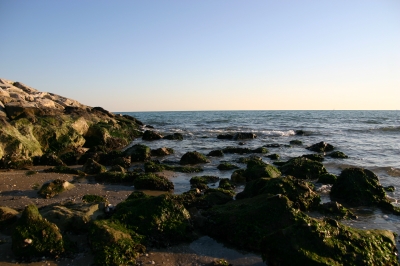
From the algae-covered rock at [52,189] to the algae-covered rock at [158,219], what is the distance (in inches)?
116

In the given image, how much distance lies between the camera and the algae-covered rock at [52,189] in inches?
334

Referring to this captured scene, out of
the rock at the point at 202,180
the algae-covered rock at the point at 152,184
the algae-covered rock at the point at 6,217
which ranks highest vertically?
the algae-covered rock at the point at 6,217

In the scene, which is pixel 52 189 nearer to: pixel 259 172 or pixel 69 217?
pixel 69 217

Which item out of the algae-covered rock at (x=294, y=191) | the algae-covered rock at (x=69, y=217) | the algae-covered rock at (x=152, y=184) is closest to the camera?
the algae-covered rock at (x=69, y=217)

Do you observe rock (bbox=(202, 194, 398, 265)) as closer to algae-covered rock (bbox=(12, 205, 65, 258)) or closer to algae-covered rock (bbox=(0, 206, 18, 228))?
algae-covered rock (bbox=(12, 205, 65, 258))

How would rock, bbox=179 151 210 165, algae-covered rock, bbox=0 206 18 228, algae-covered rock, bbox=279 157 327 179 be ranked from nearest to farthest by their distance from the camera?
algae-covered rock, bbox=0 206 18 228 → algae-covered rock, bbox=279 157 327 179 → rock, bbox=179 151 210 165

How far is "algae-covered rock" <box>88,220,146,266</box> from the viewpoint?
16.2ft

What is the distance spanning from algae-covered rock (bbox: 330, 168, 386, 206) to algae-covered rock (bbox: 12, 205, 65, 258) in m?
7.43

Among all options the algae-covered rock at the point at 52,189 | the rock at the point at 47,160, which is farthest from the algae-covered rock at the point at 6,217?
the rock at the point at 47,160

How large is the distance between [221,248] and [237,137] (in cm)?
2061

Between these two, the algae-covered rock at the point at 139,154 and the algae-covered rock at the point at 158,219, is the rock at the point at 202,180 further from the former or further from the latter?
the algae-covered rock at the point at 139,154

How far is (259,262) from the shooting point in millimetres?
5195

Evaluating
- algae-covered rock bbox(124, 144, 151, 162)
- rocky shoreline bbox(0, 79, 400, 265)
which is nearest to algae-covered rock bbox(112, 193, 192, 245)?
rocky shoreline bbox(0, 79, 400, 265)

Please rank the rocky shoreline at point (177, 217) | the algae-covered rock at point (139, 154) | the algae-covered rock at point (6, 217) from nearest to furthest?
the rocky shoreline at point (177, 217), the algae-covered rock at point (6, 217), the algae-covered rock at point (139, 154)
